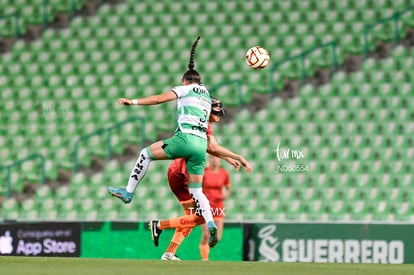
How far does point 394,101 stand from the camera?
1692cm

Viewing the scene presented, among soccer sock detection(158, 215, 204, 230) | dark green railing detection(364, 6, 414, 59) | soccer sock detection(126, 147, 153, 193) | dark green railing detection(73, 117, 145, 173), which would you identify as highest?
dark green railing detection(364, 6, 414, 59)

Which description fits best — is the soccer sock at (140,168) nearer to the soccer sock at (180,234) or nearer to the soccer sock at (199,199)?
the soccer sock at (199,199)

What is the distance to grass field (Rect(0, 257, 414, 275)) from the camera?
9.18 m

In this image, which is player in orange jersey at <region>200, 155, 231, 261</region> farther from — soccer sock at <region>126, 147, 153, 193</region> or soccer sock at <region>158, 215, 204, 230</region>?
soccer sock at <region>126, 147, 153, 193</region>

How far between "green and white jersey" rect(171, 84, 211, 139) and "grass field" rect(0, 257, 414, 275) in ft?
4.33

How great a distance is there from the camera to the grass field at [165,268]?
361 inches

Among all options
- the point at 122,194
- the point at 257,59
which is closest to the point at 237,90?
the point at 257,59

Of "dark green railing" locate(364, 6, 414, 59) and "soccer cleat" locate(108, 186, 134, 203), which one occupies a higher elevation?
"dark green railing" locate(364, 6, 414, 59)

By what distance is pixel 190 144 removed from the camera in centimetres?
1077

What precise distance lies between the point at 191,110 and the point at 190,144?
0.34 metres

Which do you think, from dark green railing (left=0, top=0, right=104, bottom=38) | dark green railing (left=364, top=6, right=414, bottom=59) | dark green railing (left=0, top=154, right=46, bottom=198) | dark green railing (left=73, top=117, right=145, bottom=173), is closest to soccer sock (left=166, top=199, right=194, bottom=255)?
dark green railing (left=73, top=117, right=145, bottom=173)

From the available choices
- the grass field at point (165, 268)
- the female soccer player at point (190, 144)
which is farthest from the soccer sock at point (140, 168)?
the grass field at point (165, 268)

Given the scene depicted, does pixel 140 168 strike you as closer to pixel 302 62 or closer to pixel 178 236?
pixel 178 236

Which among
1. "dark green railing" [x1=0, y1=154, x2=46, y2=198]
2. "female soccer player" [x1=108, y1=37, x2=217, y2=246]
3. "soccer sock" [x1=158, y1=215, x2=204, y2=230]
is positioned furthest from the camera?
"dark green railing" [x1=0, y1=154, x2=46, y2=198]
